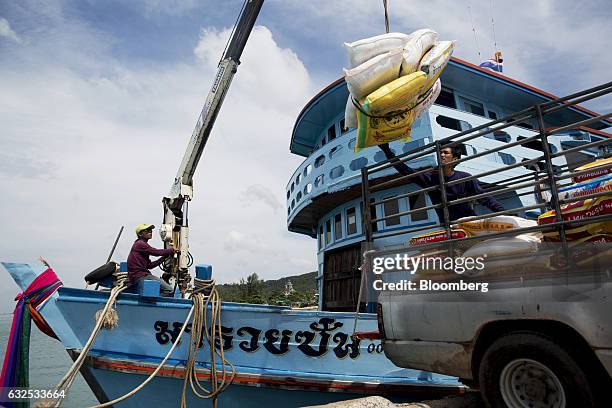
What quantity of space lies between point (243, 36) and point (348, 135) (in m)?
3.74

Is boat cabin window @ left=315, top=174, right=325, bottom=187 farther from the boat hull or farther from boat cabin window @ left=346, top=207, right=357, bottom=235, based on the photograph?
the boat hull

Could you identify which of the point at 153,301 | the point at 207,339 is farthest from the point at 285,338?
the point at 153,301

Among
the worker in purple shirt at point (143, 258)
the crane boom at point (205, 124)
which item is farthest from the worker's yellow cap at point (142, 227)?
the crane boom at point (205, 124)

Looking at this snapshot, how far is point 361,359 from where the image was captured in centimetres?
625

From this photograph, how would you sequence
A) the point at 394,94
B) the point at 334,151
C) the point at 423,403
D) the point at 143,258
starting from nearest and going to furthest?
the point at 423,403 < the point at 394,94 < the point at 143,258 < the point at 334,151

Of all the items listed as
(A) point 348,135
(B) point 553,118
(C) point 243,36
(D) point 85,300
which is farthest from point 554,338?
(B) point 553,118

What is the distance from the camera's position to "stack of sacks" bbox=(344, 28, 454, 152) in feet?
12.8

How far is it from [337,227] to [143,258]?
600cm

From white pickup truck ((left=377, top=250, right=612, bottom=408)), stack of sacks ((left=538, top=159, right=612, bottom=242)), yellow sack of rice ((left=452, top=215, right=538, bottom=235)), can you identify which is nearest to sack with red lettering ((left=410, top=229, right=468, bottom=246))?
yellow sack of rice ((left=452, top=215, right=538, bottom=235))

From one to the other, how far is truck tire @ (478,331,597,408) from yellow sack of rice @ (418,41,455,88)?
8.62ft

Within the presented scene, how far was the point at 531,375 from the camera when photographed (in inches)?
115

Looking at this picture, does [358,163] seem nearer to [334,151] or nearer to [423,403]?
[334,151]

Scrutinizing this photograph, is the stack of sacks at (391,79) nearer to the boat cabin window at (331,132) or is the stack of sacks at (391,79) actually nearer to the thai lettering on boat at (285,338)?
the thai lettering on boat at (285,338)

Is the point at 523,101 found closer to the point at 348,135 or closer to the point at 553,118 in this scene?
the point at 553,118
